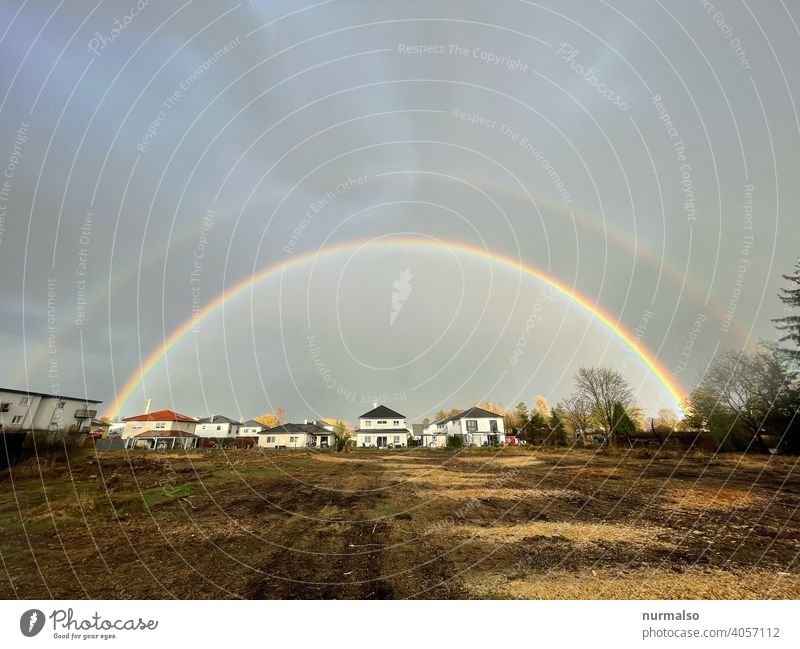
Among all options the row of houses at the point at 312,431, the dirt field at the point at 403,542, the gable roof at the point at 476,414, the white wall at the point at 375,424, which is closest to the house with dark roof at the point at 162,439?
the row of houses at the point at 312,431

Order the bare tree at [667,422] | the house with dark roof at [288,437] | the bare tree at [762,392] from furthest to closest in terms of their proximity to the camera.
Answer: the house with dark roof at [288,437], the bare tree at [667,422], the bare tree at [762,392]

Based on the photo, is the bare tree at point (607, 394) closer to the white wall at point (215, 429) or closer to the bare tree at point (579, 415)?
the bare tree at point (579, 415)

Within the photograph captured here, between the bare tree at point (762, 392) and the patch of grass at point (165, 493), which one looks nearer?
the patch of grass at point (165, 493)

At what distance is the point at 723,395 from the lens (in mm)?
31719

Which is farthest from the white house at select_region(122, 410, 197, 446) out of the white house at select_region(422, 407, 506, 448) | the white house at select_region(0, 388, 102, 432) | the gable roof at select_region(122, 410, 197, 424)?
the white house at select_region(422, 407, 506, 448)

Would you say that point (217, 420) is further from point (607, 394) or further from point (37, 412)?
point (607, 394)

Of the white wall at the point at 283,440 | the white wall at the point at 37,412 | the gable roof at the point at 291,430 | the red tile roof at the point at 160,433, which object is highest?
the white wall at the point at 37,412

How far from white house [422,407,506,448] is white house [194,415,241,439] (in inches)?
2073

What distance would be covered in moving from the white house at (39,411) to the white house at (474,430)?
59.4m

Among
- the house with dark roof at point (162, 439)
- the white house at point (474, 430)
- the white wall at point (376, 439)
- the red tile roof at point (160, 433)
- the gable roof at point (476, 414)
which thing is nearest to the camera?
the white house at point (474, 430)

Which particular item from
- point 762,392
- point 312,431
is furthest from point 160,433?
point 762,392

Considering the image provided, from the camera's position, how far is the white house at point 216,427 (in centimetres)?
8212

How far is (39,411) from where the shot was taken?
1962 inches
